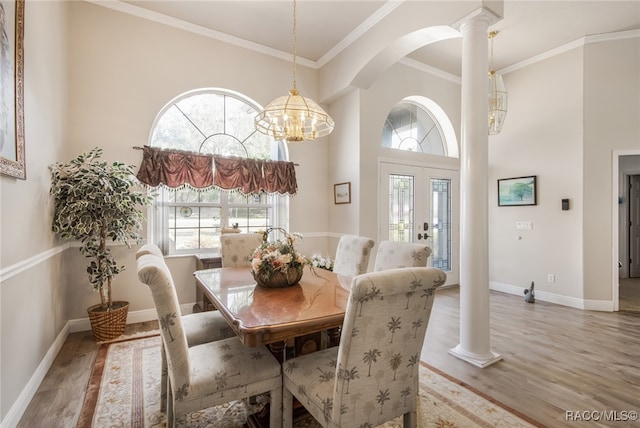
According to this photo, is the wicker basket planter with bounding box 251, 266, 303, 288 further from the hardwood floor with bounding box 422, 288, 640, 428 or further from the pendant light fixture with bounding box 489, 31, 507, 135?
the pendant light fixture with bounding box 489, 31, 507, 135

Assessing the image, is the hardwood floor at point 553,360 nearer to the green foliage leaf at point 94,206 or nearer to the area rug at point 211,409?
the area rug at point 211,409

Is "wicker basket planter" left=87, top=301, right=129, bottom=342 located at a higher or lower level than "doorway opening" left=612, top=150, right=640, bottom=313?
lower

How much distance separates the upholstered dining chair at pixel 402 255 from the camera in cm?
230

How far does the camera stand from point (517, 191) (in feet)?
15.8

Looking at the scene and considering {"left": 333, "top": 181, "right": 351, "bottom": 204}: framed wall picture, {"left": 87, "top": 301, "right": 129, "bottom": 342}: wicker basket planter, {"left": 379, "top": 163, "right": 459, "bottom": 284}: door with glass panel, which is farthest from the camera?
{"left": 379, "top": 163, "right": 459, "bottom": 284}: door with glass panel

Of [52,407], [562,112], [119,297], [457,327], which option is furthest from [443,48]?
[52,407]

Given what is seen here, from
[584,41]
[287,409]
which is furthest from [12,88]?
[584,41]

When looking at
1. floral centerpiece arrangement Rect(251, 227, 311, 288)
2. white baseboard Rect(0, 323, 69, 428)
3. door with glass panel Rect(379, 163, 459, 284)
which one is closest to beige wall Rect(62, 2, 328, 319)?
white baseboard Rect(0, 323, 69, 428)

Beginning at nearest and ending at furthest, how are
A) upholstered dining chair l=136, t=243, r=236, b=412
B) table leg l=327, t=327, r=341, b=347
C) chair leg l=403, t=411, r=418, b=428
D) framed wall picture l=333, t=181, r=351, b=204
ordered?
chair leg l=403, t=411, r=418, b=428 → upholstered dining chair l=136, t=243, r=236, b=412 → table leg l=327, t=327, r=341, b=347 → framed wall picture l=333, t=181, r=351, b=204

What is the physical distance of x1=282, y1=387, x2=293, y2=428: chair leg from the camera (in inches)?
60.6

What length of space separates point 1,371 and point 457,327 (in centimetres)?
371

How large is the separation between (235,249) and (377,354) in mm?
2210

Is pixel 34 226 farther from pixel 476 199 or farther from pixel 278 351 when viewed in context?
pixel 476 199

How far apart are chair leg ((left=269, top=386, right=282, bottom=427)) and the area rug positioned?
0.33 meters
